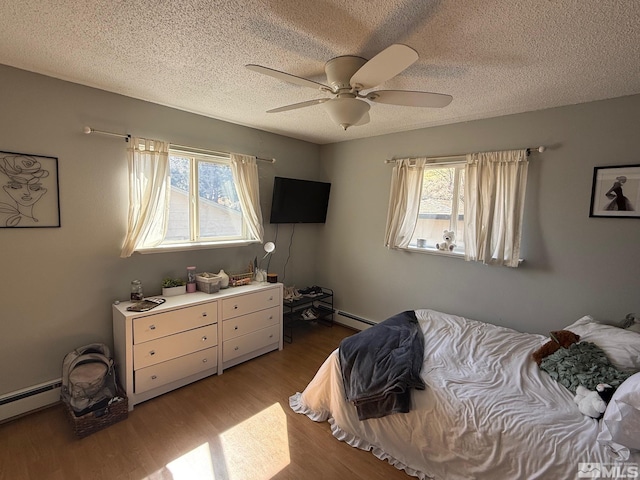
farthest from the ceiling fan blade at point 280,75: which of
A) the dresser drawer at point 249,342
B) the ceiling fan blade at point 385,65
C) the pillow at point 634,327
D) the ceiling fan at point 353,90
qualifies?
the pillow at point 634,327

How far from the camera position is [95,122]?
7.79 ft

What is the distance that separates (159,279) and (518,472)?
298 centimetres

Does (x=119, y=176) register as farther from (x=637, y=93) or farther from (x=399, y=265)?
(x=637, y=93)

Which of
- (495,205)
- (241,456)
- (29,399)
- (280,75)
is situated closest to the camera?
(280,75)

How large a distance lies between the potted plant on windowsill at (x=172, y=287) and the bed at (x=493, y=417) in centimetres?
144

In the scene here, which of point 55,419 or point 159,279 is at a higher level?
point 159,279

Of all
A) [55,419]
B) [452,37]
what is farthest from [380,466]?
[452,37]

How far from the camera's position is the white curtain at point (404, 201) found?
3281mm

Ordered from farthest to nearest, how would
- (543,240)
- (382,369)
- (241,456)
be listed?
1. (543,240)
2. (382,369)
3. (241,456)

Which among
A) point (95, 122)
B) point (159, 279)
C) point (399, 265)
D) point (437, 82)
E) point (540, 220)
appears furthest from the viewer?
point (399, 265)

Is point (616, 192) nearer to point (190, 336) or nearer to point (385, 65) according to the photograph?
point (385, 65)

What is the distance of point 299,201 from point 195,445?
8.81 ft

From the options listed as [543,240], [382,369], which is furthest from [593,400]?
[543,240]

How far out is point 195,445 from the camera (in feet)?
6.52
